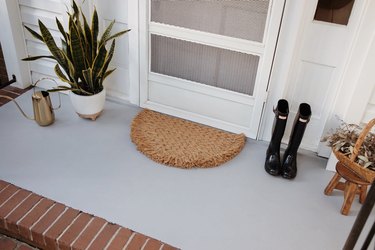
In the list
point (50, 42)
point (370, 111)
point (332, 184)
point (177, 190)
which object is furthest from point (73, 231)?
point (370, 111)

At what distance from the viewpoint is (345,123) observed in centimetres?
232

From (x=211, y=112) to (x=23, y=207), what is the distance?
1451mm

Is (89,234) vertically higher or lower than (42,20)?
lower

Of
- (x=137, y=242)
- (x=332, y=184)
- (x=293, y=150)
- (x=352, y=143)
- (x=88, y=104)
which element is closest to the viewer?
(x=137, y=242)

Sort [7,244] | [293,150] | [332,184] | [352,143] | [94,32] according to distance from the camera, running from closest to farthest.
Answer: [7,244] → [352,143] → [332,184] → [293,150] → [94,32]

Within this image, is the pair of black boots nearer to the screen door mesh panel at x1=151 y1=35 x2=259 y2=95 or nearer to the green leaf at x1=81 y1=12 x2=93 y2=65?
the screen door mesh panel at x1=151 y1=35 x2=259 y2=95

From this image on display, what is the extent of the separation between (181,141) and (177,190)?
1.52ft

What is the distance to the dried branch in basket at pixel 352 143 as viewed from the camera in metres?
2.08

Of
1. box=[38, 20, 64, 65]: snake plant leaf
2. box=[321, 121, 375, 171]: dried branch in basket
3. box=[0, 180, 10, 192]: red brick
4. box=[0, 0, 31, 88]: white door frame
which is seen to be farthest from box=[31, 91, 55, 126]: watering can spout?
box=[321, 121, 375, 171]: dried branch in basket

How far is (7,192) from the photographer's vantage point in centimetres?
202

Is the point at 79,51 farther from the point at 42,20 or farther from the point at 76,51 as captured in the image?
the point at 42,20

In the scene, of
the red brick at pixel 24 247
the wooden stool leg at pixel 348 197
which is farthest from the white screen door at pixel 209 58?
the red brick at pixel 24 247

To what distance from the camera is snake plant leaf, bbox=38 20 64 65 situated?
240cm

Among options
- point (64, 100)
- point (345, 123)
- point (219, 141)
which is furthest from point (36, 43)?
point (345, 123)
